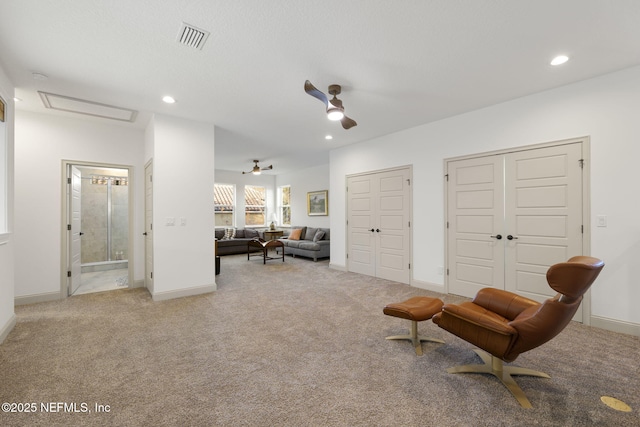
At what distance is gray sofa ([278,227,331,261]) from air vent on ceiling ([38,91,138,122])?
186 inches

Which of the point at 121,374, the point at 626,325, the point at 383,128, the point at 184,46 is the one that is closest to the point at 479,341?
the point at 626,325

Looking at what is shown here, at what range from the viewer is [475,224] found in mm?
3922

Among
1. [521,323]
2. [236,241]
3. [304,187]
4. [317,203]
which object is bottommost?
[236,241]

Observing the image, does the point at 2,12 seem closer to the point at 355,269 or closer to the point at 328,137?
the point at 328,137

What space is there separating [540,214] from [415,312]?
2305 mm

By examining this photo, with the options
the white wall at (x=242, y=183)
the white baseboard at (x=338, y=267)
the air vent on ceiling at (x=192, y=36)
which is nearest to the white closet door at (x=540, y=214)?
the white baseboard at (x=338, y=267)

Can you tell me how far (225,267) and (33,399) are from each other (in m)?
4.60

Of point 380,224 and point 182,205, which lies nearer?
point 182,205

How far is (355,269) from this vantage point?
570cm

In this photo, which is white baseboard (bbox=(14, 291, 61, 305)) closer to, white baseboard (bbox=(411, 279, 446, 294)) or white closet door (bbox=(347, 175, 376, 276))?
white closet door (bbox=(347, 175, 376, 276))

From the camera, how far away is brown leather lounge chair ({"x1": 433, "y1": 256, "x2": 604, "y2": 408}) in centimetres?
161

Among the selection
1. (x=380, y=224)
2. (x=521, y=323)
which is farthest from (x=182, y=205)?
(x=521, y=323)

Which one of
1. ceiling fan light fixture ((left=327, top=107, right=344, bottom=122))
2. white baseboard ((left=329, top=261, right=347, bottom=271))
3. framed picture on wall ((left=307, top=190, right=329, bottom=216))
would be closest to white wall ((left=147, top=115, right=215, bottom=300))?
ceiling fan light fixture ((left=327, top=107, right=344, bottom=122))

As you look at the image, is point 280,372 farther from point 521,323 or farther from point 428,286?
point 428,286
